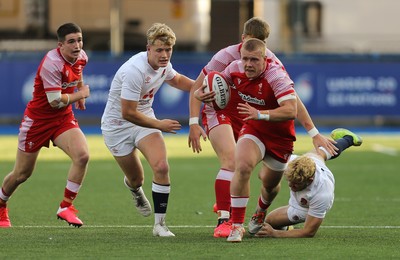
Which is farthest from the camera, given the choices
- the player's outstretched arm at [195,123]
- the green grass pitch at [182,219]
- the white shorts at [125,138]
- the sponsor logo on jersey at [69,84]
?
the sponsor logo on jersey at [69,84]

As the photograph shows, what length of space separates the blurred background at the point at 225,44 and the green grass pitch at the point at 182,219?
5744 mm

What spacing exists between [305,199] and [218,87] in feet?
4.14

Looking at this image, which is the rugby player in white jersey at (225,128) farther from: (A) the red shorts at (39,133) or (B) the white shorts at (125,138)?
(A) the red shorts at (39,133)

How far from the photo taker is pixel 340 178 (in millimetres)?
16719

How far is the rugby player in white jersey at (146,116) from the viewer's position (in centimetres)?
1027

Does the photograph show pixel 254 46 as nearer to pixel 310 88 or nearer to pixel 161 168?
pixel 161 168

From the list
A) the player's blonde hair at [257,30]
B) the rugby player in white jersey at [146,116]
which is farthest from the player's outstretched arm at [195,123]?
the player's blonde hair at [257,30]

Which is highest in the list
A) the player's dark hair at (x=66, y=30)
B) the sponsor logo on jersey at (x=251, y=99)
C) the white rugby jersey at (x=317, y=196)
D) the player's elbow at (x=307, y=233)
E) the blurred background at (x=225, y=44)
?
the player's dark hair at (x=66, y=30)

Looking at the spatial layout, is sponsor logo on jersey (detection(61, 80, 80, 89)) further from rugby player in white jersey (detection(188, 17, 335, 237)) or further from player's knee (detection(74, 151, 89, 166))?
rugby player in white jersey (detection(188, 17, 335, 237))

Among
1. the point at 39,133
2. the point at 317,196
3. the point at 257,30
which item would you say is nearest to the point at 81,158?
the point at 39,133

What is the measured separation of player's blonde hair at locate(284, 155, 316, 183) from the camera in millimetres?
9828

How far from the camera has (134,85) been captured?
1033cm

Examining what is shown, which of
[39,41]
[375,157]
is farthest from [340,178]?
[39,41]

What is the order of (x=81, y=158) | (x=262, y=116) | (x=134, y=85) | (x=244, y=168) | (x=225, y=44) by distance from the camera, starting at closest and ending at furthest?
(x=262, y=116) → (x=244, y=168) → (x=134, y=85) → (x=81, y=158) → (x=225, y=44)
